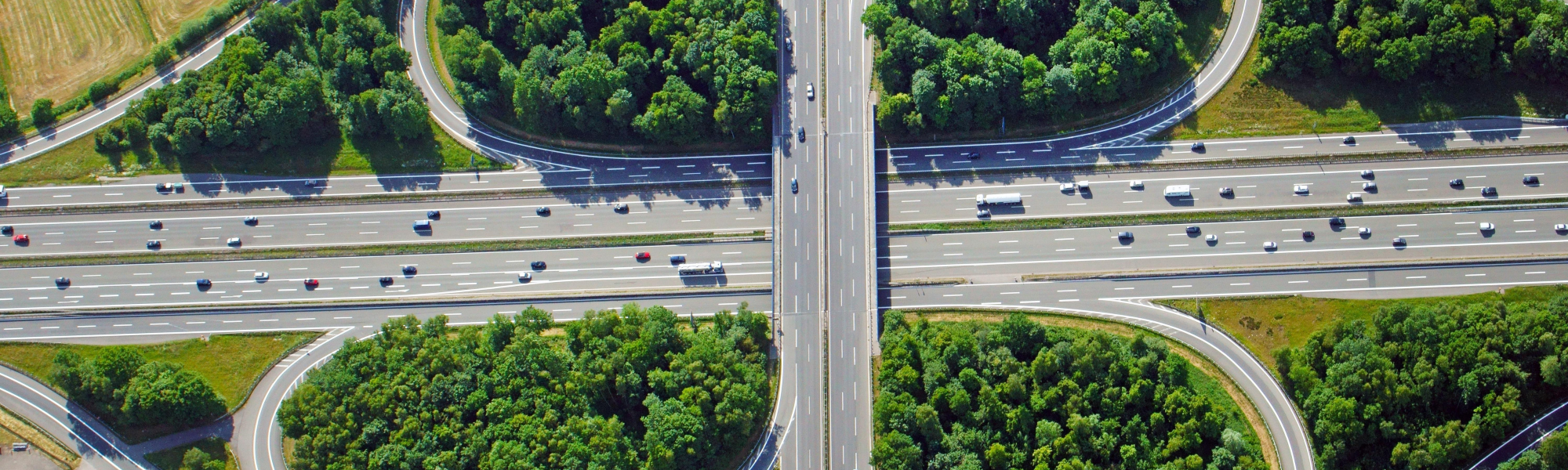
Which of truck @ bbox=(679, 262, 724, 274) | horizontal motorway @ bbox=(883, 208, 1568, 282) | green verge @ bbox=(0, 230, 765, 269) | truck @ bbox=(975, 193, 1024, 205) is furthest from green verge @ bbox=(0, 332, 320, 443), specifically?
truck @ bbox=(975, 193, 1024, 205)

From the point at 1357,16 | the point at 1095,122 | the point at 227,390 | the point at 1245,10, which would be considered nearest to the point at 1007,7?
the point at 1095,122

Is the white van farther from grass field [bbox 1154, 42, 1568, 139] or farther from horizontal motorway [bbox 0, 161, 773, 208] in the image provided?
horizontal motorway [bbox 0, 161, 773, 208]

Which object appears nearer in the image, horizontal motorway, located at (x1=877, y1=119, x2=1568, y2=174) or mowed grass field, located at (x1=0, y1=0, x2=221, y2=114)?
horizontal motorway, located at (x1=877, y1=119, x2=1568, y2=174)

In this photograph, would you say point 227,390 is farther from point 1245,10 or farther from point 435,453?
point 1245,10

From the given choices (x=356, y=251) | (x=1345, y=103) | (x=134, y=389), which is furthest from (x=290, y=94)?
(x=1345, y=103)

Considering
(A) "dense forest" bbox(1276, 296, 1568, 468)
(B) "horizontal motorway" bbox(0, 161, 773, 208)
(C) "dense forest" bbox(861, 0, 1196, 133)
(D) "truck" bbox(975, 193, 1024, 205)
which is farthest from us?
(B) "horizontal motorway" bbox(0, 161, 773, 208)

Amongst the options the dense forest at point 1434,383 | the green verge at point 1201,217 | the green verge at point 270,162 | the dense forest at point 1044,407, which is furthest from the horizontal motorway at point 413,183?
the dense forest at point 1434,383
